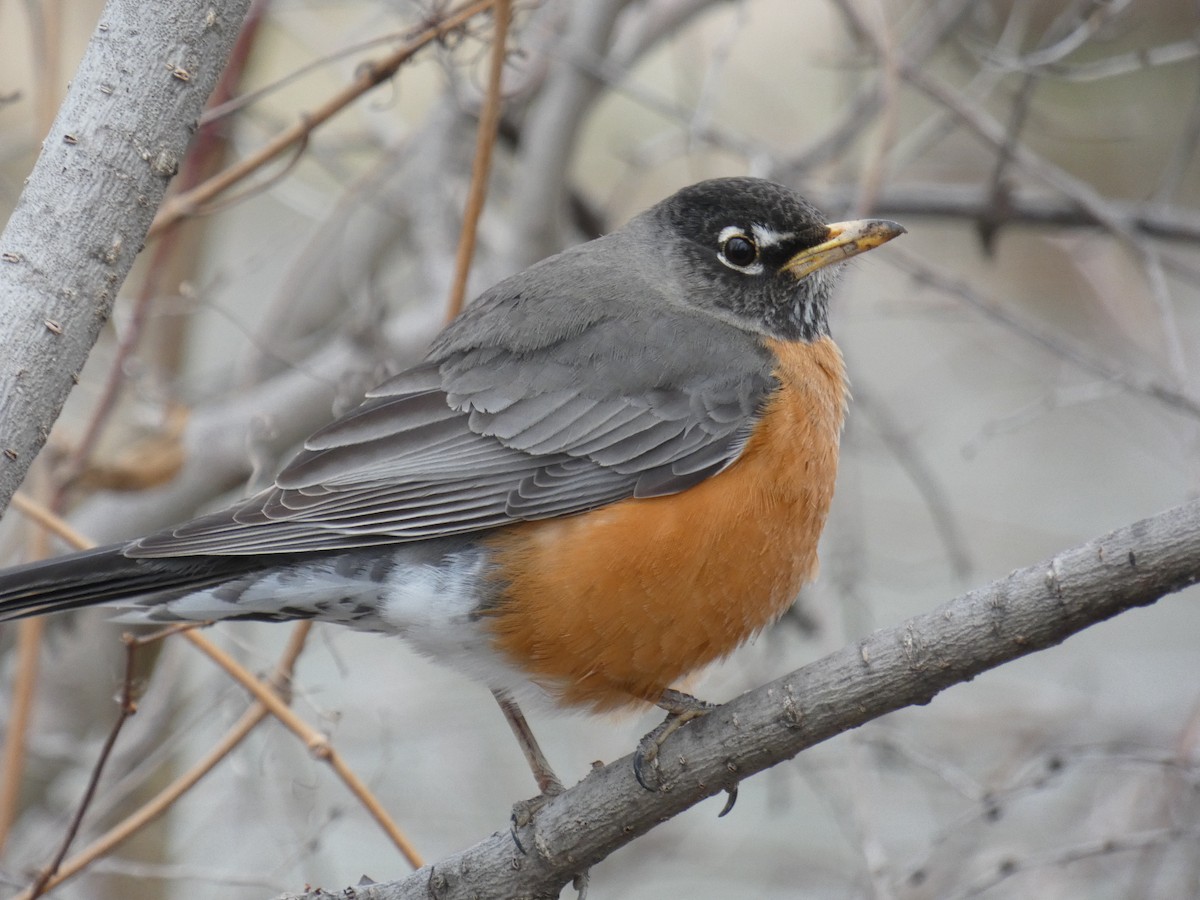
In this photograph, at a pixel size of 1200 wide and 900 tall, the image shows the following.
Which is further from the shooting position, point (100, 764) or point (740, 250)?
point (740, 250)

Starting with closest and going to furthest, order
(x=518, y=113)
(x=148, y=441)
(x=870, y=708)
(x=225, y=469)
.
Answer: (x=870, y=708)
(x=148, y=441)
(x=225, y=469)
(x=518, y=113)

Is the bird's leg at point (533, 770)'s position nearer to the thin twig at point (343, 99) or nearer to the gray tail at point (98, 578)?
the gray tail at point (98, 578)

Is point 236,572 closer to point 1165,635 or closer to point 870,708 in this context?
point 870,708

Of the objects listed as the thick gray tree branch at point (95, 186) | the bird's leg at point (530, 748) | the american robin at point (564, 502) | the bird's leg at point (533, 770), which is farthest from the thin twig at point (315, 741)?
the thick gray tree branch at point (95, 186)

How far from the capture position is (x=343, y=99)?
286cm

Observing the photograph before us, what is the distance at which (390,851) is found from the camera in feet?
16.1

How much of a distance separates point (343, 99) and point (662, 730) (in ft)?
4.73

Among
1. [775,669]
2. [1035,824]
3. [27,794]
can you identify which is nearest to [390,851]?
[27,794]

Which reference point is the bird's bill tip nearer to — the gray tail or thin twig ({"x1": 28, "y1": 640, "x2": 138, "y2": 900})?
the gray tail

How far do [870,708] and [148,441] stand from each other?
2557 mm

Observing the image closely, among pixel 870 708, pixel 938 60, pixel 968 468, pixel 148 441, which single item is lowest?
pixel 870 708

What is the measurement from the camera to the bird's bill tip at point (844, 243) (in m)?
3.23

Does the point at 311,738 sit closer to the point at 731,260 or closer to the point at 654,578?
the point at 654,578

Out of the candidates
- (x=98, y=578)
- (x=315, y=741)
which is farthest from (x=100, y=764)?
(x=315, y=741)
